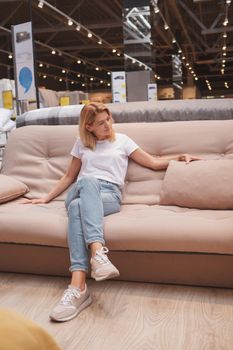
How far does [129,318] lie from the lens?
1.82 m

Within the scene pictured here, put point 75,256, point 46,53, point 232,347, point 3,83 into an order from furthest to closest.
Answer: point 46,53, point 3,83, point 75,256, point 232,347

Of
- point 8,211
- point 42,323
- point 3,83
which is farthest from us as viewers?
point 3,83

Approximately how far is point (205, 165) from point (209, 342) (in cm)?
105

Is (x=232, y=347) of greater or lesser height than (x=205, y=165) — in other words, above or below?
below

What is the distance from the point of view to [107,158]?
7.97 ft

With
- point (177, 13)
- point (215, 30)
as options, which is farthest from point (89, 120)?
point (215, 30)

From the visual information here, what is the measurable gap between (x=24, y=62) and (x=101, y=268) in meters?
5.29

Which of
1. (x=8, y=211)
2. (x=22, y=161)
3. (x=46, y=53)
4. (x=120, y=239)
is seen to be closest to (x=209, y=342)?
(x=120, y=239)

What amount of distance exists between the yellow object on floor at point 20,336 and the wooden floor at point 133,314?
110 centimetres

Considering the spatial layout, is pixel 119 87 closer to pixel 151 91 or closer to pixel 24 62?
pixel 151 91

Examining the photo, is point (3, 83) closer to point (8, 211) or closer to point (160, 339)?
point (8, 211)

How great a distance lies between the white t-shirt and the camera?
2410 millimetres

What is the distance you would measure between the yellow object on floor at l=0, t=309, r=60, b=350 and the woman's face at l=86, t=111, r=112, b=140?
190 centimetres

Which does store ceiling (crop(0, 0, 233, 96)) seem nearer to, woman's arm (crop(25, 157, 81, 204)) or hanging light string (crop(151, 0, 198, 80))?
hanging light string (crop(151, 0, 198, 80))
